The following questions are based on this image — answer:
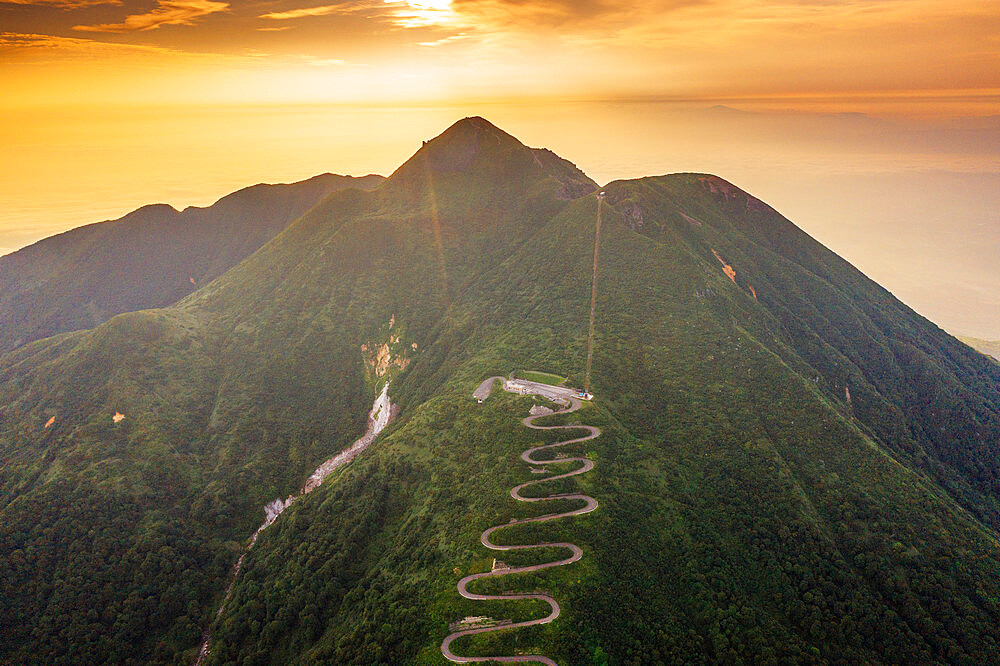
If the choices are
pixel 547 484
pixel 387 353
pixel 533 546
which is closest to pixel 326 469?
pixel 387 353

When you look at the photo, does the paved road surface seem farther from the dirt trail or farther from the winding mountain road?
the dirt trail

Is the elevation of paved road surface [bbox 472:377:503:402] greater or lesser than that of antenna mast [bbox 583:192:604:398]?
lesser

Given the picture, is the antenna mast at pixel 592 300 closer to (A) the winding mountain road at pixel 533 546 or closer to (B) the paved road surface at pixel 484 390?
(A) the winding mountain road at pixel 533 546

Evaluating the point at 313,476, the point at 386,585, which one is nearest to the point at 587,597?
the point at 386,585

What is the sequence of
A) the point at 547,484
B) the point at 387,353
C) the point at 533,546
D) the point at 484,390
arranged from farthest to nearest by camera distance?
the point at 387,353, the point at 484,390, the point at 547,484, the point at 533,546

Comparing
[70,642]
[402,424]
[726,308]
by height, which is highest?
[726,308]

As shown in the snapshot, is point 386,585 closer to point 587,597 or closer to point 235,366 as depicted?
point 587,597

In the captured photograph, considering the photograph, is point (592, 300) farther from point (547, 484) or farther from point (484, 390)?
point (547, 484)

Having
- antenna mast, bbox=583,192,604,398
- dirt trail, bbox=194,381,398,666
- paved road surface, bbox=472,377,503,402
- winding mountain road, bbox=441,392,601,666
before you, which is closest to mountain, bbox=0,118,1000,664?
winding mountain road, bbox=441,392,601,666
